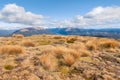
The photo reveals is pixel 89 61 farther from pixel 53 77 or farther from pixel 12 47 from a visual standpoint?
pixel 12 47

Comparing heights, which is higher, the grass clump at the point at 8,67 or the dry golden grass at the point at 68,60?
the dry golden grass at the point at 68,60

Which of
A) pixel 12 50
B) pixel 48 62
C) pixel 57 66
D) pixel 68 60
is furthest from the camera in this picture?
pixel 12 50

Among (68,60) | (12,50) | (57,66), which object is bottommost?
(57,66)

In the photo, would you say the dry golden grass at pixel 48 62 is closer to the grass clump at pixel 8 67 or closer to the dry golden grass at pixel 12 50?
the grass clump at pixel 8 67

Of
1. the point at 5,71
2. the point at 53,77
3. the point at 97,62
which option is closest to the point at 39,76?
the point at 53,77

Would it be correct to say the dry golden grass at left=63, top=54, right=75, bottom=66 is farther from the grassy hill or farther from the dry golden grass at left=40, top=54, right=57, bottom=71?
the dry golden grass at left=40, top=54, right=57, bottom=71

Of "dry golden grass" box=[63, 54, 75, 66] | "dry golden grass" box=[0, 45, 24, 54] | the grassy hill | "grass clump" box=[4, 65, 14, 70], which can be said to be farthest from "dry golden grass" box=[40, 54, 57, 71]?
"dry golden grass" box=[0, 45, 24, 54]

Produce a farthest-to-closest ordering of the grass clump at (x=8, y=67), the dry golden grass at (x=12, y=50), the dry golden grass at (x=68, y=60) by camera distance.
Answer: the dry golden grass at (x=12, y=50) < the dry golden grass at (x=68, y=60) < the grass clump at (x=8, y=67)

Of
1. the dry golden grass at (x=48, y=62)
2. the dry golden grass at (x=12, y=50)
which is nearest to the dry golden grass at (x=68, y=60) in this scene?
the dry golden grass at (x=48, y=62)

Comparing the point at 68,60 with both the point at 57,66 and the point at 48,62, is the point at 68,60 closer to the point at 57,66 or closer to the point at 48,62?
the point at 57,66

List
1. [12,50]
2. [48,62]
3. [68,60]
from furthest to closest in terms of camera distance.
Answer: [12,50] < [68,60] < [48,62]

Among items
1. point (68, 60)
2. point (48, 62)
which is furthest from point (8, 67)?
point (68, 60)

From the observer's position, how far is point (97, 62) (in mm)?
12180

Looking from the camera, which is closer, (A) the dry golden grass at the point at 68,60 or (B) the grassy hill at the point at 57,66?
(B) the grassy hill at the point at 57,66
